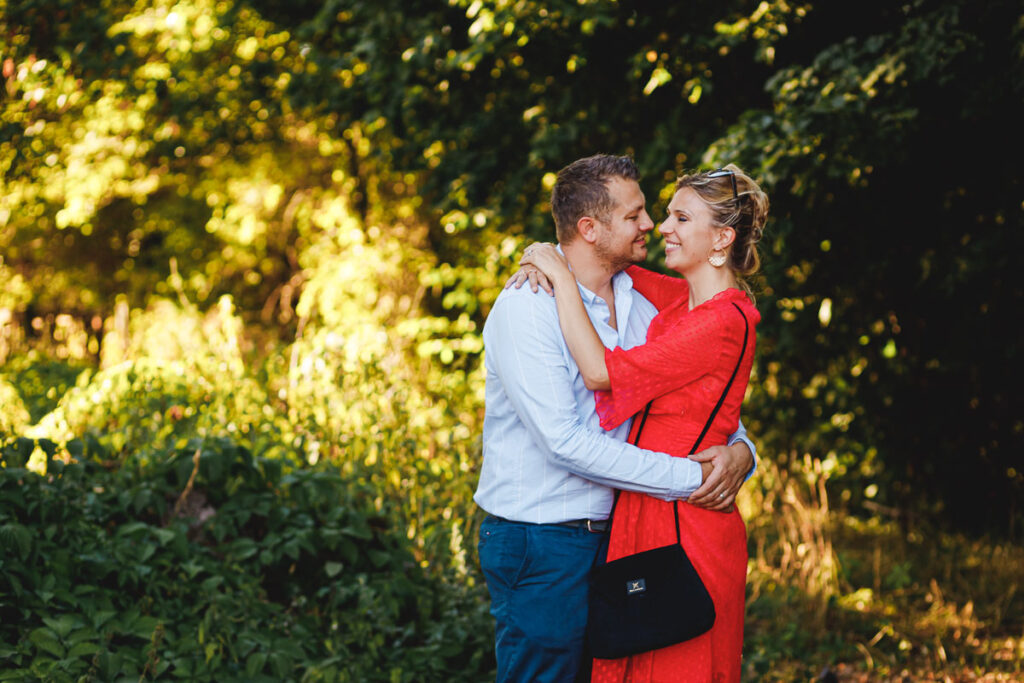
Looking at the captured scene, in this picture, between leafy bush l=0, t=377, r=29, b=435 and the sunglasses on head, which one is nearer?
the sunglasses on head

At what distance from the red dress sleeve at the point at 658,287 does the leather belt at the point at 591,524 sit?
80cm

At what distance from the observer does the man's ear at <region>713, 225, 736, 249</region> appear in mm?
2525

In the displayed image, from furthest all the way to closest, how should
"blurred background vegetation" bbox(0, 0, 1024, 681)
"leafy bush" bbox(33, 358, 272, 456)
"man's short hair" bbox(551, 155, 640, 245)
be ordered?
"leafy bush" bbox(33, 358, 272, 456) < "blurred background vegetation" bbox(0, 0, 1024, 681) < "man's short hair" bbox(551, 155, 640, 245)

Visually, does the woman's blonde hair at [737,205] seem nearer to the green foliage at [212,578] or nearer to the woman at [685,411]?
the woman at [685,411]

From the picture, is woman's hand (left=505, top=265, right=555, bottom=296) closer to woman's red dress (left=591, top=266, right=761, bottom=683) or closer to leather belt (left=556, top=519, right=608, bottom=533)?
woman's red dress (left=591, top=266, right=761, bottom=683)

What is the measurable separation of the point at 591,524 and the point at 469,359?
5.45 meters

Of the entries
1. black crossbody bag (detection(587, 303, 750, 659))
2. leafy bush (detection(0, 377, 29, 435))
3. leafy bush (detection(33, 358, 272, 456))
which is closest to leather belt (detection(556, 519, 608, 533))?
black crossbody bag (detection(587, 303, 750, 659))

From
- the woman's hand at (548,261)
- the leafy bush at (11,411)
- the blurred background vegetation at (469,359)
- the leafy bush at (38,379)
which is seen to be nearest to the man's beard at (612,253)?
Result: the woman's hand at (548,261)

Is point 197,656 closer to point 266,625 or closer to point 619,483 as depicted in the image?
point 266,625

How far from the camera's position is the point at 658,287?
2.90 metres

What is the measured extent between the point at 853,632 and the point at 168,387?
4.05 meters

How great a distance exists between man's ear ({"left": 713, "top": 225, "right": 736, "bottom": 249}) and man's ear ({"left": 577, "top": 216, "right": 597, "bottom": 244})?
35 cm

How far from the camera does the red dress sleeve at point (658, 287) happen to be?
2.87m

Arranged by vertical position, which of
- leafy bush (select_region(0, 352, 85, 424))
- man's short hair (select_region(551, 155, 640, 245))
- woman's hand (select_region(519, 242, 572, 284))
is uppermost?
man's short hair (select_region(551, 155, 640, 245))
